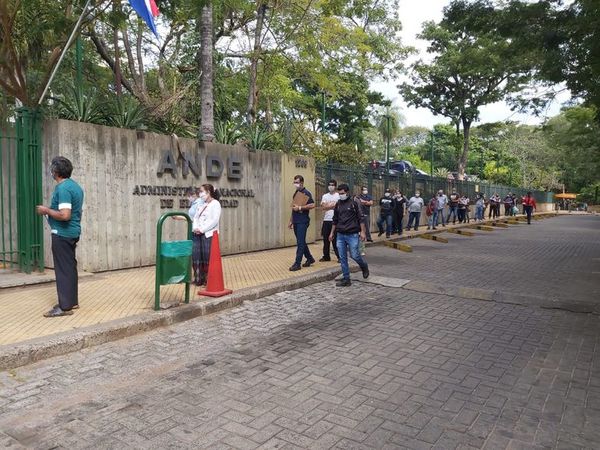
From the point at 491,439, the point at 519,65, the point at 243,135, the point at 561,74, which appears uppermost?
the point at 519,65

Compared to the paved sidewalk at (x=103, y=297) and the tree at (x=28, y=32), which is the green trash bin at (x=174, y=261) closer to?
the paved sidewalk at (x=103, y=297)

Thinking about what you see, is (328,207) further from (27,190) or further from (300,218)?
(27,190)

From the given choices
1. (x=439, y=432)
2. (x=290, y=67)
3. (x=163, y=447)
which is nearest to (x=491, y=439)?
(x=439, y=432)

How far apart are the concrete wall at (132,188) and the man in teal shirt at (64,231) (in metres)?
2.72

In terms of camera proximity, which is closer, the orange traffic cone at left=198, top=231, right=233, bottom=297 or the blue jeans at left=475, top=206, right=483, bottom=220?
the orange traffic cone at left=198, top=231, right=233, bottom=297

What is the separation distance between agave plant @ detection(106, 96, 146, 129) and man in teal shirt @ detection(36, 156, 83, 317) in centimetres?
383

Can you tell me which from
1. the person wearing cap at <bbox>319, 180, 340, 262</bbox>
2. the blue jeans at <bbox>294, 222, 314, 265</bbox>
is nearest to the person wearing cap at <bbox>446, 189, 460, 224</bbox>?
the person wearing cap at <bbox>319, 180, 340, 262</bbox>

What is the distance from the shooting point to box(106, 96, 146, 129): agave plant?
9.12 m

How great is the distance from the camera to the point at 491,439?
3225 millimetres

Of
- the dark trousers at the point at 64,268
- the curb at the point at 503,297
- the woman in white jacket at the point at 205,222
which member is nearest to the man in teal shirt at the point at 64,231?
the dark trousers at the point at 64,268

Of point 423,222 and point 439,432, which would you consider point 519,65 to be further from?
point 439,432

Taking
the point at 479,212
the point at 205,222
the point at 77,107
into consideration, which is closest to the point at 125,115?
the point at 77,107

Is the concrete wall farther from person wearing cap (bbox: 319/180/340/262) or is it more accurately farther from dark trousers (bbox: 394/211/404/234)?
dark trousers (bbox: 394/211/404/234)

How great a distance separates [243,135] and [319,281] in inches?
212
